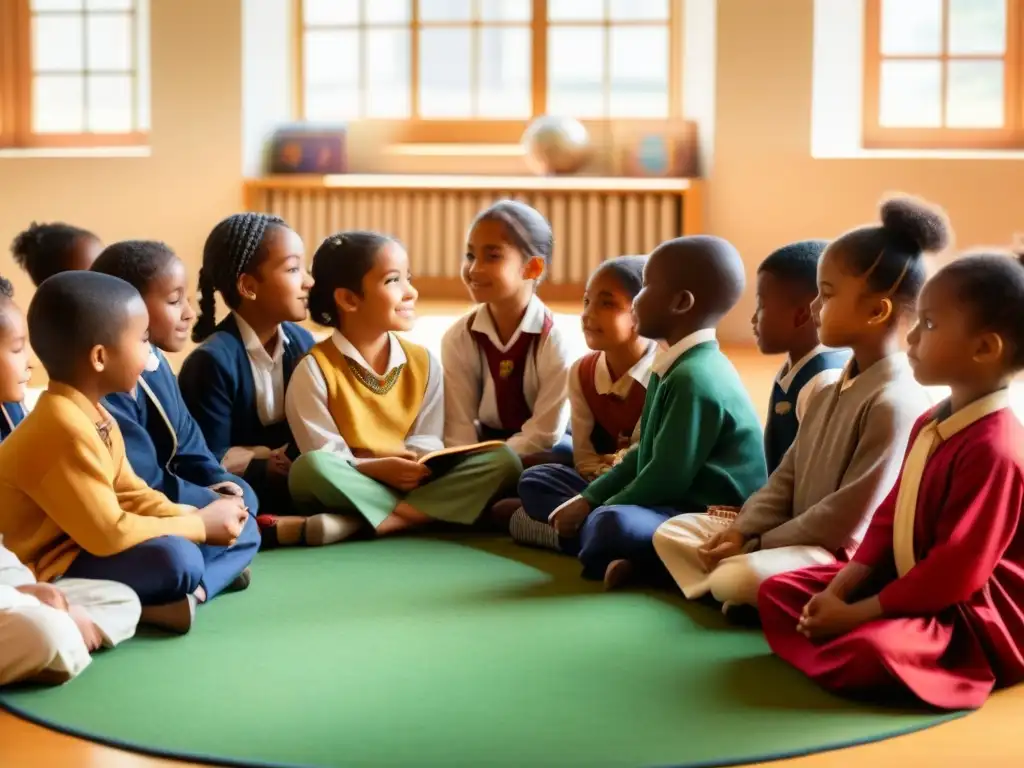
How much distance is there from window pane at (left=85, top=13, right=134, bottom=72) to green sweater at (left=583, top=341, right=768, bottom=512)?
17.2 feet

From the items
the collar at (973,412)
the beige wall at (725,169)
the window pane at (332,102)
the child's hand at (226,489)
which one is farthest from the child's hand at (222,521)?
the window pane at (332,102)

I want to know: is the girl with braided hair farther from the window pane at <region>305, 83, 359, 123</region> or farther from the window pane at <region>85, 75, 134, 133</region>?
the window pane at <region>85, 75, 134, 133</region>

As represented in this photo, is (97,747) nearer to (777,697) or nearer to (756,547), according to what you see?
(777,697)

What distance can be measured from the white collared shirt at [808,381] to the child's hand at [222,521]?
3.33 feet

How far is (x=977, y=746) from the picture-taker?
6.40ft

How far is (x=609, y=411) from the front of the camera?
3189 millimetres

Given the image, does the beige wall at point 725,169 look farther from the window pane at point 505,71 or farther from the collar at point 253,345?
the collar at point 253,345

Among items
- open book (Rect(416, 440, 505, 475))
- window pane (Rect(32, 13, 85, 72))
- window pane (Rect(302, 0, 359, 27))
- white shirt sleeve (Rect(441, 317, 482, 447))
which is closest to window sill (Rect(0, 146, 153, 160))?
window pane (Rect(32, 13, 85, 72))

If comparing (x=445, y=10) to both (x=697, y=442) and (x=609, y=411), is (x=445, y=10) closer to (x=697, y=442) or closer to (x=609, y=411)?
(x=609, y=411)

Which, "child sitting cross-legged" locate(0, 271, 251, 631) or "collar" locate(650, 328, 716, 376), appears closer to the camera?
"child sitting cross-legged" locate(0, 271, 251, 631)

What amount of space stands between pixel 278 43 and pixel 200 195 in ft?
2.74

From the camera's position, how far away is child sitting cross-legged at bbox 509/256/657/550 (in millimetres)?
3133

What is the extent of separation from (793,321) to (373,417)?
999mm

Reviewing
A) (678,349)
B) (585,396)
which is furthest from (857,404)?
(585,396)
